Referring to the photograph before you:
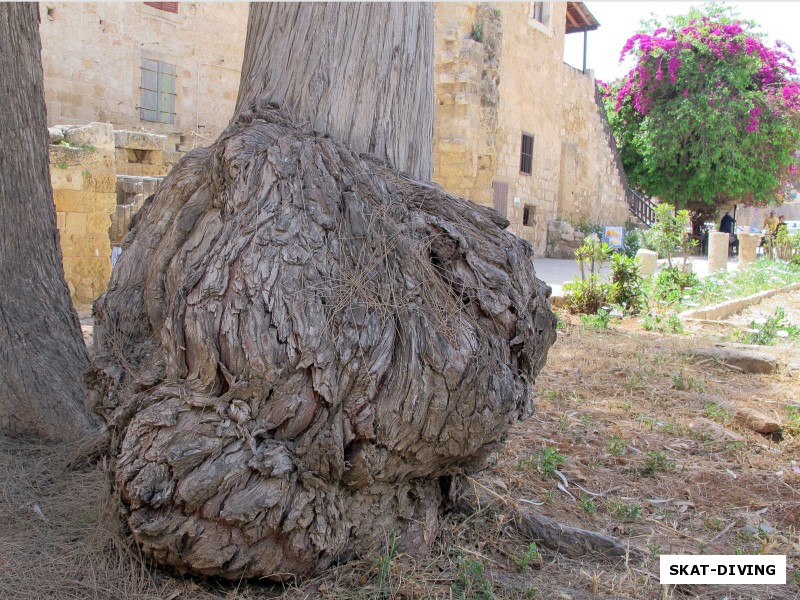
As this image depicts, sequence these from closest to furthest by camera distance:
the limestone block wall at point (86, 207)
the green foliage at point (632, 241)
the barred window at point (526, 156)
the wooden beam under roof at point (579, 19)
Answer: the limestone block wall at point (86, 207) → the barred window at point (526, 156) → the green foliage at point (632, 241) → the wooden beam under roof at point (579, 19)

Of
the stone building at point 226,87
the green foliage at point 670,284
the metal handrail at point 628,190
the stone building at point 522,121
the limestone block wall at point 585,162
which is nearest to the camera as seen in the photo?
the green foliage at point 670,284

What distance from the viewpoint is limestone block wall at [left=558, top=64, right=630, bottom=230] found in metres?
21.7

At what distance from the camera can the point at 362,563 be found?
8.38 ft

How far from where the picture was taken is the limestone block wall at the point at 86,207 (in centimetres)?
813

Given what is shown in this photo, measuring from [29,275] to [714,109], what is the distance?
22733 mm

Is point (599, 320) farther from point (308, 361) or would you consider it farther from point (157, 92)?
point (157, 92)

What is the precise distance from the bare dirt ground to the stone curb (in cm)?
363

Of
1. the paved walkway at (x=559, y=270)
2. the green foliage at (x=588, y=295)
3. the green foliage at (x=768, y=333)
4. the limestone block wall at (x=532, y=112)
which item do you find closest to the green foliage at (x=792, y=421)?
the green foliage at (x=768, y=333)

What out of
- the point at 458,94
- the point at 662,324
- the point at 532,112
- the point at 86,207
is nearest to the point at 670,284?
the point at 662,324

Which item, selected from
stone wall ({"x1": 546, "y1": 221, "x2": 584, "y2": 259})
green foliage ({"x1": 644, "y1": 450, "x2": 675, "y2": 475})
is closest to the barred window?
stone wall ({"x1": 546, "y1": 221, "x2": 584, "y2": 259})

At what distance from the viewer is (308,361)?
2404mm

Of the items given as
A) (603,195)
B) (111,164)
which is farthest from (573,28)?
(111,164)

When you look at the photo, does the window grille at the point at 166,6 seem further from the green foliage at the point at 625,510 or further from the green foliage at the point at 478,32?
the green foliage at the point at 625,510
